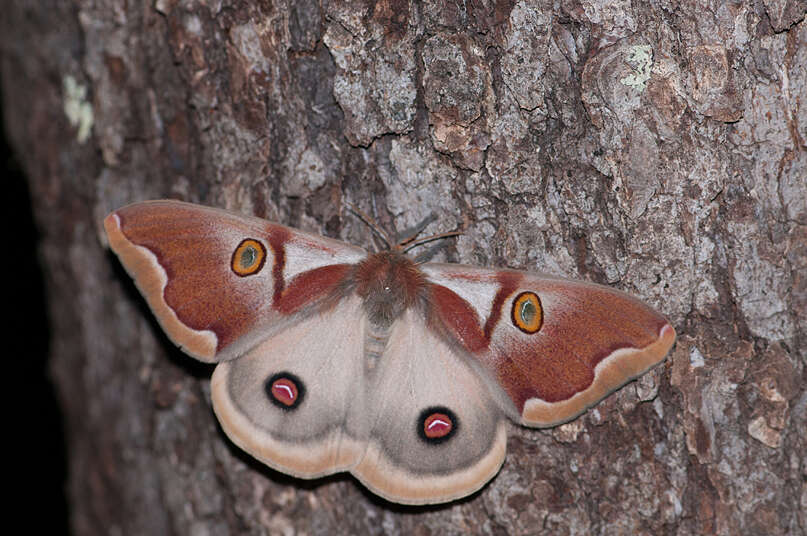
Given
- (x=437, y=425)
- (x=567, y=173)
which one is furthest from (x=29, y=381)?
(x=567, y=173)

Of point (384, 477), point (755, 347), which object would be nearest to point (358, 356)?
point (384, 477)

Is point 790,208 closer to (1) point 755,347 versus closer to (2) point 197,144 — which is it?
(1) point 755,347

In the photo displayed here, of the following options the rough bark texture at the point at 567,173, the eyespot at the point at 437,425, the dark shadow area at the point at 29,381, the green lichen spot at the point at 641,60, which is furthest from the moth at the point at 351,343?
the dark shadow area at the point at 29,381

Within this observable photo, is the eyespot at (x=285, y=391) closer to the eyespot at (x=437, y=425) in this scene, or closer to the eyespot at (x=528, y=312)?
the eyespot at (x=437, y=425)

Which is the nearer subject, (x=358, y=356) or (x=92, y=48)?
(x=358, y=356)

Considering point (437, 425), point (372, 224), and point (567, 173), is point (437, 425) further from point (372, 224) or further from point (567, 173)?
point (567, 173)

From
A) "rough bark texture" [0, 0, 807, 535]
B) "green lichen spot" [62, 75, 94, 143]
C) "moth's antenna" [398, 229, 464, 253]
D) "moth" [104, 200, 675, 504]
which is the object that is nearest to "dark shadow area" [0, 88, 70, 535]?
"green lichen spot" [62, 75, 94, 143]

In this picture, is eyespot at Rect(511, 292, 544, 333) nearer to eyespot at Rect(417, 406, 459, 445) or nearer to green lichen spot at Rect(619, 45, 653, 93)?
eyespot at Rect(417, 406, 459, 445)
